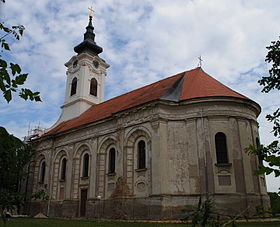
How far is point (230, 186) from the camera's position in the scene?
18500mm

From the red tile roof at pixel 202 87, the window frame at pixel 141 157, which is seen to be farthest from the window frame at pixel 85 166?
the red tile roof at pixel 202 87

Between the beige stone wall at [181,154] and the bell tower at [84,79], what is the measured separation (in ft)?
36.3

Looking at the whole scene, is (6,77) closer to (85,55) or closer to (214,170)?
(214,170)

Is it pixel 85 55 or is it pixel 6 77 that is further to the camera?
pixel 85 55

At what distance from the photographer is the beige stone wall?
1870 cm

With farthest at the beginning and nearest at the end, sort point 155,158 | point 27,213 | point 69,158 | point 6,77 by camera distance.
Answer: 1. point 27,213
2. point 69,158
3. point 155,158
4. point 6,77

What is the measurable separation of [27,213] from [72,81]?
15.7 m

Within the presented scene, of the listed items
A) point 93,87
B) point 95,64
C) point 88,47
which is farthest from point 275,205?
point 88,47

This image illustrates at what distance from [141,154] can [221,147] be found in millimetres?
5764

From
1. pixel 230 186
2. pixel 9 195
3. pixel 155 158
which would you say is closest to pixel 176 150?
pixel 155 158

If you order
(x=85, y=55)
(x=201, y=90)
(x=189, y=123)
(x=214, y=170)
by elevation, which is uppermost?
(x=85, y=55)

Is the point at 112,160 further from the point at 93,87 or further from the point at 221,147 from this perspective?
the point at 93,87

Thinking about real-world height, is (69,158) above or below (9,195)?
above

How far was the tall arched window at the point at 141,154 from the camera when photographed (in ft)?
69.9
